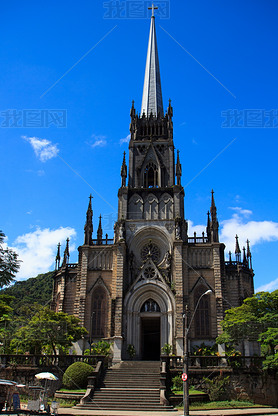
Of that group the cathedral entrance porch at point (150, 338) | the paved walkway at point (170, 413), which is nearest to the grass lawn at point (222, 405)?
the paved walkway at point (170, 413)

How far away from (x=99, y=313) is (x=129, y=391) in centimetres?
1512

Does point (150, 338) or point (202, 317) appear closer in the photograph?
point (202, 317)

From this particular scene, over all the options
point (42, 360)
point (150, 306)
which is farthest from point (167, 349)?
point (42, 360)

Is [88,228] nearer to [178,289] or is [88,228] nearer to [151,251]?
[151,251]

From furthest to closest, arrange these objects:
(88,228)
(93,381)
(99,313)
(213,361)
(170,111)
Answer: (170,111) < (88,228) < (99,313) < (213,361) < (93,381)

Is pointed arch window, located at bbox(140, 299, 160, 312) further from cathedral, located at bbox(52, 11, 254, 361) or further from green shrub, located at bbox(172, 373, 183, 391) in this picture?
green shrub, located at bbox(172, 373, 183, 391)

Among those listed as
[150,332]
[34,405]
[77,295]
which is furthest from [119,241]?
[34,405]

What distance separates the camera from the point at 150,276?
40875 mm

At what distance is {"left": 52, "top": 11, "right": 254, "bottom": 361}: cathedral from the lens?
3931cm

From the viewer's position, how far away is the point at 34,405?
Answer: 65.2 ft

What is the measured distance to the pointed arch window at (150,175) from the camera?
47.8 m

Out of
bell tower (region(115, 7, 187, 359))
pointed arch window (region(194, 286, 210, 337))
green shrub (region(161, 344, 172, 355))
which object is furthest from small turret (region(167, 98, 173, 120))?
green shrub (region(161, 344, 172, 355))

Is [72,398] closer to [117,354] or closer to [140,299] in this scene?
[117,354]

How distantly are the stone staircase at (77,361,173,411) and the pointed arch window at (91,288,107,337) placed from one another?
31.7 ft
